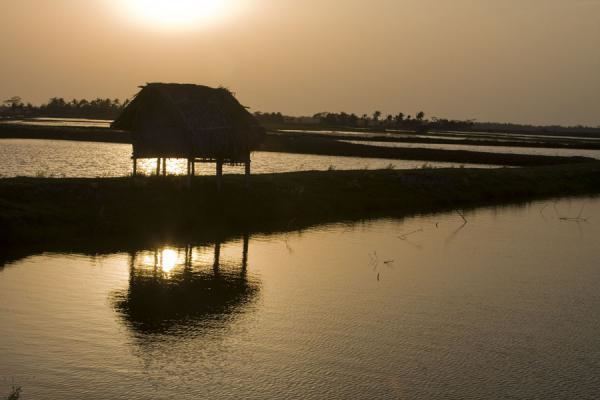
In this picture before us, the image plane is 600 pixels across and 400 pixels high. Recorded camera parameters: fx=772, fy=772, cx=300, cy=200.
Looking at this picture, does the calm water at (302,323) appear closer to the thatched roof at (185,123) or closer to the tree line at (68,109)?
the thatched roof at (185,123)

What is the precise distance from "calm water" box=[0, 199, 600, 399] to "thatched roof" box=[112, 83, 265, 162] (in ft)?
20.1

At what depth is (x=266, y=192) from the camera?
1204 inches

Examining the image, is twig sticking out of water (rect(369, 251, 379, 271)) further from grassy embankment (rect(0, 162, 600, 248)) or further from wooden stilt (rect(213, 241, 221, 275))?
grassy embankment (rect(0, 162, 600, 248))

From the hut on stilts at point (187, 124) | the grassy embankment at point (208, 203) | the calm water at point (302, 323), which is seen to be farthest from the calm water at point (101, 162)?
the calm water at point (302, 323)

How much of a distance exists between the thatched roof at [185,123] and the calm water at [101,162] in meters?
9.02

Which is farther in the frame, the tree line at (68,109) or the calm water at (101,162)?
the tree line at (68,109)

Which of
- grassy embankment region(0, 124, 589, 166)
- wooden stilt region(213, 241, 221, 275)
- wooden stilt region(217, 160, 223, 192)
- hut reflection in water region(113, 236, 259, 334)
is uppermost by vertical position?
wooden stilt region(217, 160, 223, 192)

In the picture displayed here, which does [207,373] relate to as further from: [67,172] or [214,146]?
[67,172]

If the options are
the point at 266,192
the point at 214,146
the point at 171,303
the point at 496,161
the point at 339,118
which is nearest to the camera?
the point at 171,303

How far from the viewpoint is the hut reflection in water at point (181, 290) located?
1441cm

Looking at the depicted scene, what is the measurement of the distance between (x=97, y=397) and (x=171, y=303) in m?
5.23

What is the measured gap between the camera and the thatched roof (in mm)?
27812

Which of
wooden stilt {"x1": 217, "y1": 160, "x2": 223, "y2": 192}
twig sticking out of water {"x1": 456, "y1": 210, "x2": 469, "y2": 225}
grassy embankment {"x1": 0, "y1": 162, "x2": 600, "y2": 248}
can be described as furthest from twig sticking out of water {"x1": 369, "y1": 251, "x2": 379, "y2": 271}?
twig sticking out of water {"x1": 456, "y1": 210, "x2": 469, "y2": 225}

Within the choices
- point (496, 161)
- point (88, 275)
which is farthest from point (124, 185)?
point (496, 161)
